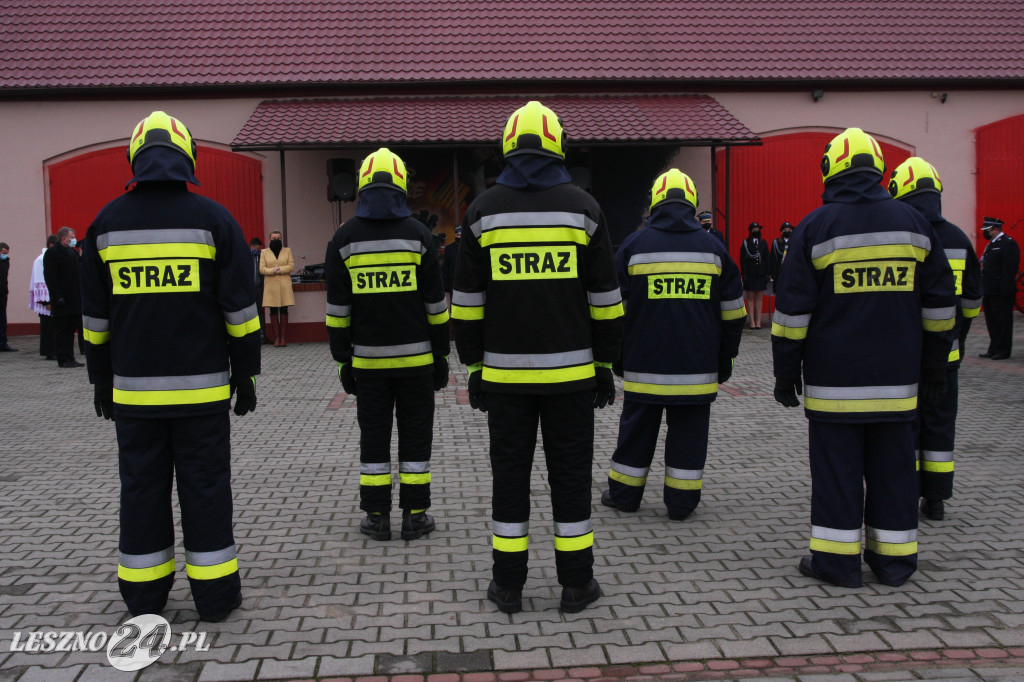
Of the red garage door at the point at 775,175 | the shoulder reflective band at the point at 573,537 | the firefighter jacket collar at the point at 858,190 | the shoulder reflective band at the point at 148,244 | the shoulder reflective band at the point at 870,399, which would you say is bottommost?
the shoulder reflective band at the point at 573,537

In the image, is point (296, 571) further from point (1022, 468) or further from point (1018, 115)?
point (1018, 115)

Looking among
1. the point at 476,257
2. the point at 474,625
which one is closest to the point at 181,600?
the point at 474,625

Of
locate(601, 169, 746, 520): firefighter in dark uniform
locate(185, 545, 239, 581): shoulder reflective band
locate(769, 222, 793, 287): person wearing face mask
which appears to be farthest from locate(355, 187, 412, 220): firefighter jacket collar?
locate(769, 222, 793, 287): person wearing face mask

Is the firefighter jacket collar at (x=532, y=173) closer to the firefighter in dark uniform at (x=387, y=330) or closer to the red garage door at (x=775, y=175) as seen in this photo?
the firefighter in dark uniform at (x=387, y=330)

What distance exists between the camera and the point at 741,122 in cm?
1764

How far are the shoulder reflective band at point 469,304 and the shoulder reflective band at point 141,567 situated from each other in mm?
1764

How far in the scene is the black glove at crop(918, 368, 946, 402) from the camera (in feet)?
14.5

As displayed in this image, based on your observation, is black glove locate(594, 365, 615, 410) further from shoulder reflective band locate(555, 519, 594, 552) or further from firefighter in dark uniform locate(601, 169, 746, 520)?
firefighter in dark uniform locate(601, 169, 746, 520)

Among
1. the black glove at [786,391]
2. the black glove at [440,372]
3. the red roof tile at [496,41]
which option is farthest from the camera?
the red roof tile at [496,41]

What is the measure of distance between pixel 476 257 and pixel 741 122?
1505 centimetres

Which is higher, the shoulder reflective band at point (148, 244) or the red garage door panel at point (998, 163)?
the red garage door panel at point (998, 163)

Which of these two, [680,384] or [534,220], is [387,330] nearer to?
[534,220]

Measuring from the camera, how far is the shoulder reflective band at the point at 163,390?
3867 millimetres

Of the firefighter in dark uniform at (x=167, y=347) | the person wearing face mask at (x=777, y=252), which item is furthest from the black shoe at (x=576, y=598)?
the person wearing face mask at (x=777, y=252)
